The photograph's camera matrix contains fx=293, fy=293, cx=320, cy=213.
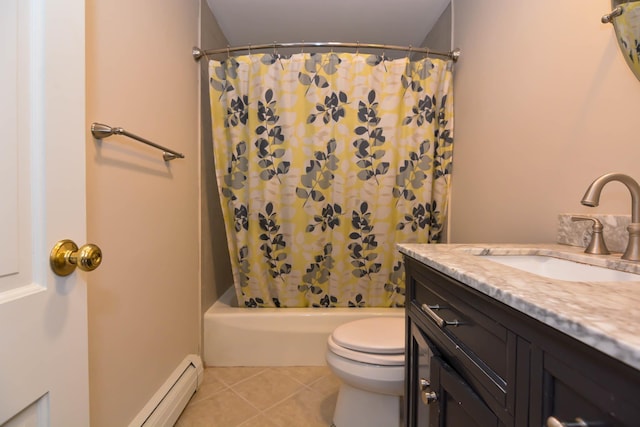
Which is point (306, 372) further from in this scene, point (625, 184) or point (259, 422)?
point (625, 184)

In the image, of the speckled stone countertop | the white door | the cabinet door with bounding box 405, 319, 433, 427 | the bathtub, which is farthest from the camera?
the bathtub

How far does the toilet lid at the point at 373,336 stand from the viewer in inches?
44.9

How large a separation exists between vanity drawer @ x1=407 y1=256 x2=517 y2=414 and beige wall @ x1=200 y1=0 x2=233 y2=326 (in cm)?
138

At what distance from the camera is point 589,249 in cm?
81

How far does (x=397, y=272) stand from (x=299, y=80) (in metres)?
1.31

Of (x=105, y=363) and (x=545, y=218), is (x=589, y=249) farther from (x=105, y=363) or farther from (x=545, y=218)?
(x=105, y=363)

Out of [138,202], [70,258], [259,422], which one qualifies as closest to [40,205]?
[70,258]

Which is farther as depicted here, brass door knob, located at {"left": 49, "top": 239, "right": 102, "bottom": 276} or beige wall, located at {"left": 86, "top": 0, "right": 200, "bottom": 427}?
beige wall, located at {"left": 86, "top": 0, "right": 200, "bottom": 427}

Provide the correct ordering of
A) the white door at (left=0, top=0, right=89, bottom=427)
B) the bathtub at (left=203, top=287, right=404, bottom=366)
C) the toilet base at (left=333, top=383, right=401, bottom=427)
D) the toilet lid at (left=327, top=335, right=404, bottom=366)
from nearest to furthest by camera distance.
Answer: the white door at (left=0, top=0, right=89, bottom=427), the toilet lid at (left=327, top=335, right=404, bottom=366), the toilet base at (left=333, top=383, right=401, bottom=427), the bathtub at (left=203, top=287, right=404, bottom=366)

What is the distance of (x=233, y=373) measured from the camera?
170 cm

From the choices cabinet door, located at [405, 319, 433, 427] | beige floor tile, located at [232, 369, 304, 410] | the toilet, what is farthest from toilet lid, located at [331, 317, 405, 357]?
beige floor tile, located at [232, 369, 304, 410]

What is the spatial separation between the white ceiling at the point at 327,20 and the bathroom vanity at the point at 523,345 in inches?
67.7

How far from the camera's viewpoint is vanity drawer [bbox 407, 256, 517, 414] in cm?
48

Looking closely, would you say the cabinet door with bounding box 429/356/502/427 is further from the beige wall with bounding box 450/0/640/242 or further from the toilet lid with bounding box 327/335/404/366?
the beige wall with bounding box 450/0/640/242
